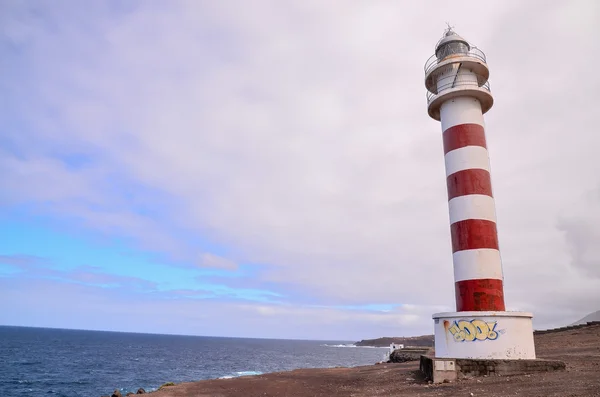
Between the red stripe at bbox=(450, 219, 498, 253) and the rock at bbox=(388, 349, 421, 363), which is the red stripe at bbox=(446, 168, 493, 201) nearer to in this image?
the red stripe at bbox=(450, 219, 498, 253)

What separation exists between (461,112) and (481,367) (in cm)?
1071

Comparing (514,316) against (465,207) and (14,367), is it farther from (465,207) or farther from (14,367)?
(14,367)

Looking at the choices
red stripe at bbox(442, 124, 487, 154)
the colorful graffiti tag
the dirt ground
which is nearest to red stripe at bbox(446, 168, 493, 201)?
red stripe at bbox(442, 124, 487, 154)

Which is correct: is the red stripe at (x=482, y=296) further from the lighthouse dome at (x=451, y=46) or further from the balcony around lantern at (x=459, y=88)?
the lighthouse dome at (x=451, y=46)

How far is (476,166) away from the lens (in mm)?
17797

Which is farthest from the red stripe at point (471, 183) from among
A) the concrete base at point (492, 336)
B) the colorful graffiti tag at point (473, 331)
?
the colorful graffiti tag at point (473, 331)

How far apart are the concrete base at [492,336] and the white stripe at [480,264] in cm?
157

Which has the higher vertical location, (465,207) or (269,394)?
(465,207)

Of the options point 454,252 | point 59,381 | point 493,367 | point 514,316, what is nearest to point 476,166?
point 454,252

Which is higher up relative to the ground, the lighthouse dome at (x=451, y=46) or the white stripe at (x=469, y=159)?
the lighthouse dome at (x=451, y=46)

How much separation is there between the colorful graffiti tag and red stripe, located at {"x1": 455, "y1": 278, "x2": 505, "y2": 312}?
0.63 m

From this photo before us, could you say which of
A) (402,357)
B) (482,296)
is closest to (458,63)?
(482,296)

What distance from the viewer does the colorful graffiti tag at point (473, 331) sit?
15570 millimetres

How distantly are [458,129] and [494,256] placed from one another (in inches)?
226
